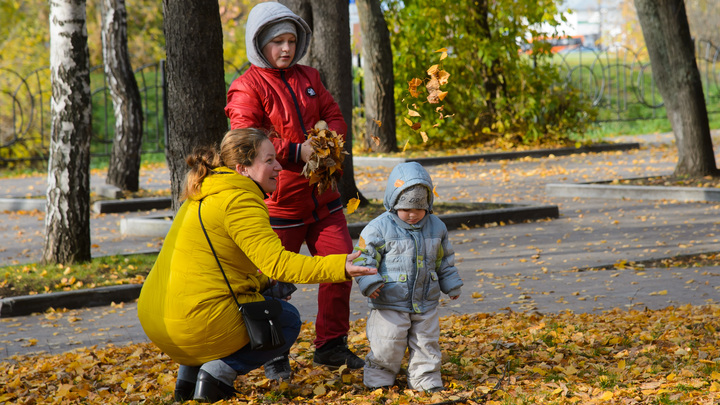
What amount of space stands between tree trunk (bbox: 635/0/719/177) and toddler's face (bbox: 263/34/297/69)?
8825 mm

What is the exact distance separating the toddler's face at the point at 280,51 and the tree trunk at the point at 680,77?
29.0 ft

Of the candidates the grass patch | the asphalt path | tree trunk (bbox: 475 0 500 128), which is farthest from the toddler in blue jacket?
tree trunk (bbox: 475 0 500 128)

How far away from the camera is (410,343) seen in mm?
4086

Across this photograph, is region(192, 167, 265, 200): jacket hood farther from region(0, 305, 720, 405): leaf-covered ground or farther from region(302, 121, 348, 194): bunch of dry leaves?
region(0, 305, 720, 405): leaf-covered ground

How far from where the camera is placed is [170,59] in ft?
23.8

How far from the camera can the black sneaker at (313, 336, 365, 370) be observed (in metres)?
4.53

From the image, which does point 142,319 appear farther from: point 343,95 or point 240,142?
point 343,95

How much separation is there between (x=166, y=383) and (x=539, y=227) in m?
6.36

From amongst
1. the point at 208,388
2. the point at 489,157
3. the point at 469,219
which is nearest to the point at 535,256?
the point at 469,219

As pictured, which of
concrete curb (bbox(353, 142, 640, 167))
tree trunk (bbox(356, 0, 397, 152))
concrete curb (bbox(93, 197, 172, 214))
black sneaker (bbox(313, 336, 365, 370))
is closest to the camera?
black sneaker (bbox(313, 336, 365, 370))

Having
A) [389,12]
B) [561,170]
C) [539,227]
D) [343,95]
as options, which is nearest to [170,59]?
[343,95]

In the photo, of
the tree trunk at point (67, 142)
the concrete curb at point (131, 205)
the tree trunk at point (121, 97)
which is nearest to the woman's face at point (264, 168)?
the tree trunk at point (67, 142)

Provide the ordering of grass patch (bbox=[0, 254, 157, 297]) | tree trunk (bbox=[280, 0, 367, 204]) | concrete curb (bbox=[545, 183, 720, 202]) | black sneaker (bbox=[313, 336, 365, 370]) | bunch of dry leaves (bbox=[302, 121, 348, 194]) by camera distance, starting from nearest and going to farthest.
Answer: bunch of dry leaves (bbox=[302, 121, 348, 194]) < black sneaker (bbox=[313, 336, 365, 370]) < grass patch (bbox=[0, 254, 157, 297]) < tree trunk (bbox=[280, 0, 367, 204]) < concrete curb (bbox=[545, 183, 720, 202])

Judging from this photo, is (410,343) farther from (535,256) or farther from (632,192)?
(632,192)
